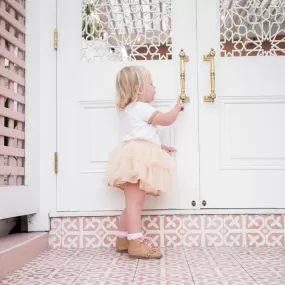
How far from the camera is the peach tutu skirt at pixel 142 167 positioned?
233 centimetres

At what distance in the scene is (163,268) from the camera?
202 cm

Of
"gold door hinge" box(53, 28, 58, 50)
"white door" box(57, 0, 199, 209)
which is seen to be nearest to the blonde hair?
"white door" box(57, 0, 199, 209)

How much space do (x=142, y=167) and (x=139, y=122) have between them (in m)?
0.27

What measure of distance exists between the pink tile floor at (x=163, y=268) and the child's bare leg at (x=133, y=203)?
18cm

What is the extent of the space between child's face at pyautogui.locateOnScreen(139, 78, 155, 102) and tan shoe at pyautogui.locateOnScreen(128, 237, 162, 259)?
2.45ft

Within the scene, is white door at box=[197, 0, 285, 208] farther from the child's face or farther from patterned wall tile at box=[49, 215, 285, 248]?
the child's face

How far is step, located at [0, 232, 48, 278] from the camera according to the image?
6.35 feet

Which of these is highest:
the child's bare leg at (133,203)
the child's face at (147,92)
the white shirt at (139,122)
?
the child's face at (147,92)

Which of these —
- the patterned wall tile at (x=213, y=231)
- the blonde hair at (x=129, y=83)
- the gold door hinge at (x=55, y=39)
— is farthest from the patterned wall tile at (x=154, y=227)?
the gold door hinge at (x=55, y=39)

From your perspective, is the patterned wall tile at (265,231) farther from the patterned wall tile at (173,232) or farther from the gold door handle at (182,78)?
the gold door handle at (182,78)

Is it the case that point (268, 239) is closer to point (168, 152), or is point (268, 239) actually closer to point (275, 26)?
point (168, 152)

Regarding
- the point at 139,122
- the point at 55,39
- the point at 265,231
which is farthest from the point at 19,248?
the point at 265,231

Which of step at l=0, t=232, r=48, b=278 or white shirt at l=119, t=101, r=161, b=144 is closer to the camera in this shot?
step at l=0, t=232, r=48, b=278

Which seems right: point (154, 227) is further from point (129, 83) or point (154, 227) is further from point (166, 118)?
point (129, 83)
